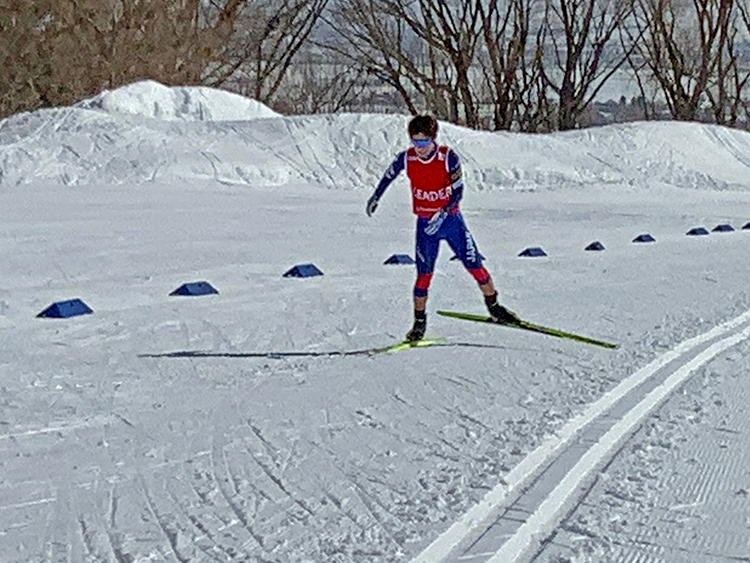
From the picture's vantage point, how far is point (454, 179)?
24.9 feet

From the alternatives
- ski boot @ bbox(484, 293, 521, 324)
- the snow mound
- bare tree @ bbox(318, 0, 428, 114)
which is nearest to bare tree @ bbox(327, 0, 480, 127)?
bare tree @ bbox(318, 0, 428, 114)

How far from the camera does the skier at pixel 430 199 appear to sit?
7496mm

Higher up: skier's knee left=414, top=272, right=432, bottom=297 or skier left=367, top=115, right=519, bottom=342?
skier left=367, top=115, right=519, bottom=342

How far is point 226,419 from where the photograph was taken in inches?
228

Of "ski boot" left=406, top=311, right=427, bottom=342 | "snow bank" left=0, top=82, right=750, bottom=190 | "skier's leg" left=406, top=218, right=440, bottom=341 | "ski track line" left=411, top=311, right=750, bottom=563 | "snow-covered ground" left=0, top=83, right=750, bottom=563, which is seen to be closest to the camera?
"ski track line" left=411, top=311, right=750, bottom=563

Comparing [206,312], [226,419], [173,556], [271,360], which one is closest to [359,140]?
[206,312]

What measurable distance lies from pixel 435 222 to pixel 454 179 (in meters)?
0.32

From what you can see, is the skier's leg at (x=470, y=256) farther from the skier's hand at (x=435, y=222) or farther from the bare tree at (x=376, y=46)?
the bare tree at (x=376, y=46)

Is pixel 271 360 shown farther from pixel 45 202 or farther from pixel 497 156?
pixel 497 156

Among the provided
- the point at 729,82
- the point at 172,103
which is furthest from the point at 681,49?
the point at 172,103

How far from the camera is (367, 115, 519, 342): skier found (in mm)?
7496

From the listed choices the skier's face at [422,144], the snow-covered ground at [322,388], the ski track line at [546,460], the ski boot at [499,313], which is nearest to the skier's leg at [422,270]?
the snow-covered ground at [322,388]

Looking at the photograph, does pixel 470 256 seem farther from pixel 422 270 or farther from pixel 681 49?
pixel 681 49

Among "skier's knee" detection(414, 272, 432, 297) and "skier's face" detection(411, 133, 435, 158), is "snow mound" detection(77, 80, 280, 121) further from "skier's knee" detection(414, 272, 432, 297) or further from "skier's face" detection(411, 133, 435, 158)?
"skier's face" detection(411, 133, 435, 158)
